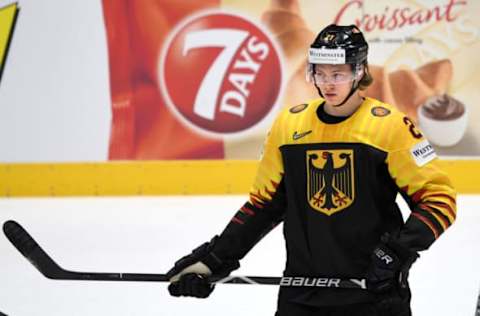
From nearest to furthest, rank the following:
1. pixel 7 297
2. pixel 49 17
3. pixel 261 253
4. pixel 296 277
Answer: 1. pixel 296 277
2. pixel 7 297
3. pixel 261 253
4. pixel 49 17

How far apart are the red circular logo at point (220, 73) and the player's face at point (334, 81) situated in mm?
4739

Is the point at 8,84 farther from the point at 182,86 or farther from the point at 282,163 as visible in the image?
the point at 282,163

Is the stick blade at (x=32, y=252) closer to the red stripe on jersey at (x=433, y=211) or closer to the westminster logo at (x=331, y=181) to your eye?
the westminster logo at (x=331, y=181)

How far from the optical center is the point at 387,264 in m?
2.23

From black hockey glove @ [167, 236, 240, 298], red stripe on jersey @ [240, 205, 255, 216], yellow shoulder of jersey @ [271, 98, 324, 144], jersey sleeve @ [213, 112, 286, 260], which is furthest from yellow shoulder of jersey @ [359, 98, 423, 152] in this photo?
black hockey glove @ [167, 236, 240, 298]

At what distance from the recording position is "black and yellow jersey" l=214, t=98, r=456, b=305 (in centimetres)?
229

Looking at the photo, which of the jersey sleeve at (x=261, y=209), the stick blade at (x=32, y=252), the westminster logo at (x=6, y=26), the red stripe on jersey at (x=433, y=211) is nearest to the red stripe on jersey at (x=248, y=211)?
the jersey sleeve at (x=261, y=209)

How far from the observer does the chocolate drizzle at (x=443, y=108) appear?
695cm

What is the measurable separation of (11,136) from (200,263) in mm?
4863

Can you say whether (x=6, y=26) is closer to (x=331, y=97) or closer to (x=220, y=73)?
(x=220, y=73)

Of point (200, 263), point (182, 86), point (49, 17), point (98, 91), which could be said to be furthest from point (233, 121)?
point (200, 263)

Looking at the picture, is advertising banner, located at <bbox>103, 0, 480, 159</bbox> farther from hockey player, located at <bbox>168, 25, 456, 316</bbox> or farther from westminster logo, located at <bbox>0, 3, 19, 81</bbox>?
hockey player, located at <bbox>168, 25, 456, 316</bbox>

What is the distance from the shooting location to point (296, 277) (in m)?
2.42

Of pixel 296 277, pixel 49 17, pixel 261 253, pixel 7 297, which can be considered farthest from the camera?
pixel 49 17
